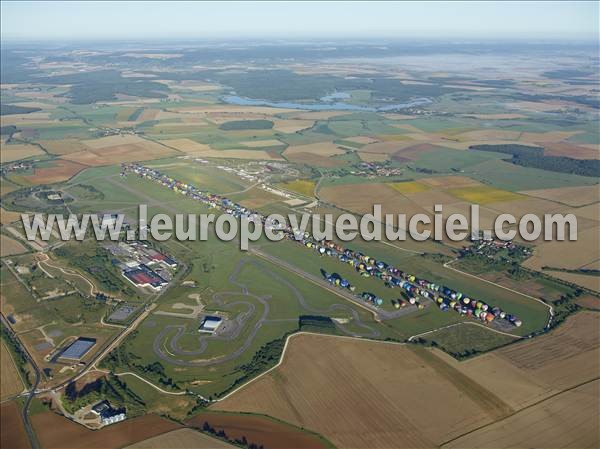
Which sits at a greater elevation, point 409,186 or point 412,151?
point 412,151

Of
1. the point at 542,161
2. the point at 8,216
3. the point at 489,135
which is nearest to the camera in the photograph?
the point at 8,216

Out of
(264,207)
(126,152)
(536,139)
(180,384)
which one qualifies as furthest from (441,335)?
(536,139)

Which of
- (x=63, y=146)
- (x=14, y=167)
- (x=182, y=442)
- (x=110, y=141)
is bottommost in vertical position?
(x=182, y=442)

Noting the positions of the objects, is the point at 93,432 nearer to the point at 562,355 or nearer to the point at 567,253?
the point at 562,355

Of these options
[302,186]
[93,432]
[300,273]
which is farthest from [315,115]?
[93,432]

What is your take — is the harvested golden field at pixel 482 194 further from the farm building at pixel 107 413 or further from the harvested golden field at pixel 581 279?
the farm building at pixel 107 413

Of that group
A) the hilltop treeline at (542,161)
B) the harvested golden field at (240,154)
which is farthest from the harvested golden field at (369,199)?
the hilltop treeline at (542,161)
